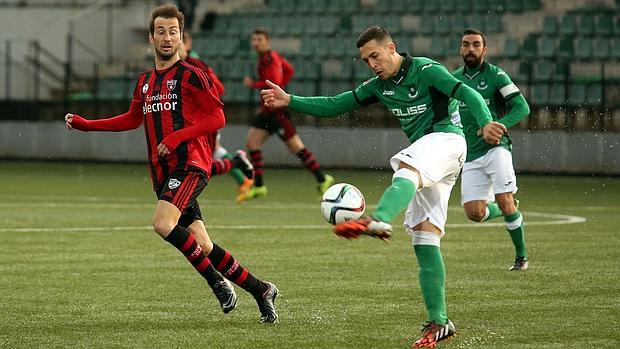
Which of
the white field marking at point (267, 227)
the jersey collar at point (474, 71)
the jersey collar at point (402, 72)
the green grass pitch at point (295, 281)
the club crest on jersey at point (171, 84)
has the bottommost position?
the white field marking at point (267, 227)

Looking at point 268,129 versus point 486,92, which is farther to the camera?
point 268,129

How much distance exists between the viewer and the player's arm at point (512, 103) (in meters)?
11.1

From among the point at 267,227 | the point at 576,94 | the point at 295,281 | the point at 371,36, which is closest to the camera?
the point at 371,36

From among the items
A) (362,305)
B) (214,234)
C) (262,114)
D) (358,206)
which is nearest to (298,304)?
(362,305)

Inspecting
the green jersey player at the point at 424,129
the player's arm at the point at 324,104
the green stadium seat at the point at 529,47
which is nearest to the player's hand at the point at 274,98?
the green jersey player at the point at 424,129

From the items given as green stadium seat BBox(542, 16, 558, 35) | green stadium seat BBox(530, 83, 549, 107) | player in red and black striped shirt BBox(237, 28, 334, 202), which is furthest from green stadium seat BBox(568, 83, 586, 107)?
player in red and black striped shirt BBox(237, 28, 334, 202)

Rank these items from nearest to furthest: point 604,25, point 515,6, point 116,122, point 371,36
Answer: point 371,36 < point 116,122 < point 604,25 < point 515,6

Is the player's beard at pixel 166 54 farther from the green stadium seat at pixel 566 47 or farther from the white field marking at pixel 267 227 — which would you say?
the green stadium seat at pixel 566 47

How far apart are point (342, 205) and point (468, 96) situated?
1.00 m

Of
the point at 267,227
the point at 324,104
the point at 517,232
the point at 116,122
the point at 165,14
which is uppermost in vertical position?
the point at 165,14

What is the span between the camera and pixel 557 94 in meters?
26.4

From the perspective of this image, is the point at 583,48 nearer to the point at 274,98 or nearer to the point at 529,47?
the point at 529,47

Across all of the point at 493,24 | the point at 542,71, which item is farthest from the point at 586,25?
the point at 493,24

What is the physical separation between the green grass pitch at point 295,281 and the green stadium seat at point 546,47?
9.09 m
